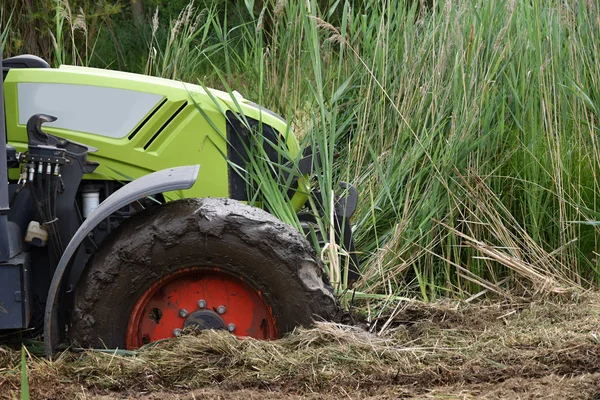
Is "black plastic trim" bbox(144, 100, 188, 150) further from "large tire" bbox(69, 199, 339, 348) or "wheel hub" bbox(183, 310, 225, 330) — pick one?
"wheel hub" bbox(183, 310, 225, 330)

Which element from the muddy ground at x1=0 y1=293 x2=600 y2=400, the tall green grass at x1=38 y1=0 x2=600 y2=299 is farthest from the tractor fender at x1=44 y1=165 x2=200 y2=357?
the tall green grass at x1=38 y1=0 x2=600 y2=299

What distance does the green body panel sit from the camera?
2.91 metres

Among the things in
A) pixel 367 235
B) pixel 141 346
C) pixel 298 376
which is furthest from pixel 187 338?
pixel 367 235

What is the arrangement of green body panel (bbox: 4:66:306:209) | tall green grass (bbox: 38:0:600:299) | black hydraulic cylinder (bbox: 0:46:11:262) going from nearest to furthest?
black hydraulic cylinder (bbox: 0:46:11:262)
green body panel (bbox: 4:66:306:209)
tall green grass (bbox: 38:0:600:299)

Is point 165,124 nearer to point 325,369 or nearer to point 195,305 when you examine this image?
point 195,305

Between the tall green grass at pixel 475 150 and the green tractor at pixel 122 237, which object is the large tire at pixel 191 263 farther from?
the tall green grass at pixel 475 150

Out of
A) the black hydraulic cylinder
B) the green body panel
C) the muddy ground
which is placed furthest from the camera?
the green body panel

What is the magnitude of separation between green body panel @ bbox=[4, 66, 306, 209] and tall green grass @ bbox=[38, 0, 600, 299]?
0.60m

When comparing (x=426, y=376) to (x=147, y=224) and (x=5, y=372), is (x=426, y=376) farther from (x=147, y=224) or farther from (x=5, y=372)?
(x=5, y=372)

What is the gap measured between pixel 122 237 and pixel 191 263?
0.22 meters

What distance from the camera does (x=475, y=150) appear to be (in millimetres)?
3986

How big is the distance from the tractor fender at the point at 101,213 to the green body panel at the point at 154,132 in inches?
10.9

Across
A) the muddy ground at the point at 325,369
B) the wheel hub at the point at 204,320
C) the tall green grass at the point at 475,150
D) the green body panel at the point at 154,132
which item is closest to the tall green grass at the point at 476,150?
the tall green grass at the point at 475,150

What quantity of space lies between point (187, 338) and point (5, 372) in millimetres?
552
